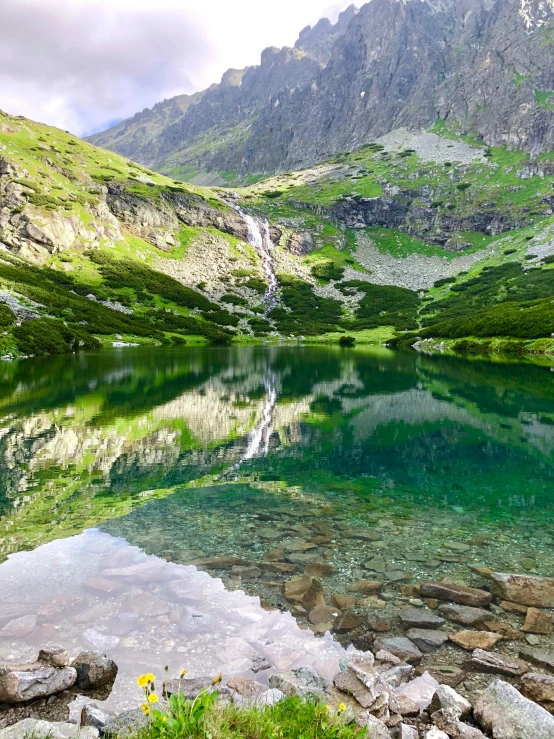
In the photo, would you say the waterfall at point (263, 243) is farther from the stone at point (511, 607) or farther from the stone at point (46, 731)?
the stone at point (46, 731)

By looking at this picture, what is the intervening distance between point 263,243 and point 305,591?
171m

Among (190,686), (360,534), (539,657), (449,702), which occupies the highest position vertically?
(449,702)

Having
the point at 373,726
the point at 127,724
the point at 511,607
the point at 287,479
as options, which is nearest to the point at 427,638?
the point at 511,607

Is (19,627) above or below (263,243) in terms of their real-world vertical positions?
below

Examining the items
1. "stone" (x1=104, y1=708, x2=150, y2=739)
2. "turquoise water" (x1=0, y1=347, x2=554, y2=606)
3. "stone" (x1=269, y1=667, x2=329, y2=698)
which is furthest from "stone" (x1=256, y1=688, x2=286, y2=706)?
"turquoise water" (x1=0, y1=347, x2=554, y2=606)

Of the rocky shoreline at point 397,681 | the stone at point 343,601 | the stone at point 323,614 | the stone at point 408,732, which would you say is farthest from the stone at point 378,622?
the stone at point 408,732

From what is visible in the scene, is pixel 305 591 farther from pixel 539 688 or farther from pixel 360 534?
pixel 539 688

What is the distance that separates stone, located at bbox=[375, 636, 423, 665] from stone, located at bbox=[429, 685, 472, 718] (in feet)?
4.34

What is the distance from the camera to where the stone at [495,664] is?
6.68 m

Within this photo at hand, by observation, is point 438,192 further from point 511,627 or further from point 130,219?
point 511,627

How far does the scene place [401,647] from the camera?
738 centimetres

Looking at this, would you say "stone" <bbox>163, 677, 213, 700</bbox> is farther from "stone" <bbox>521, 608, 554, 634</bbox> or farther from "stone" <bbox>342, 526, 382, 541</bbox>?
"stone" <bbox>342, 526, 382, 541</bbox>

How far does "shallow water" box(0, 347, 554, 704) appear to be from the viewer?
10703 mm

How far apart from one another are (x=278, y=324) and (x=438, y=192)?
114297 mm
